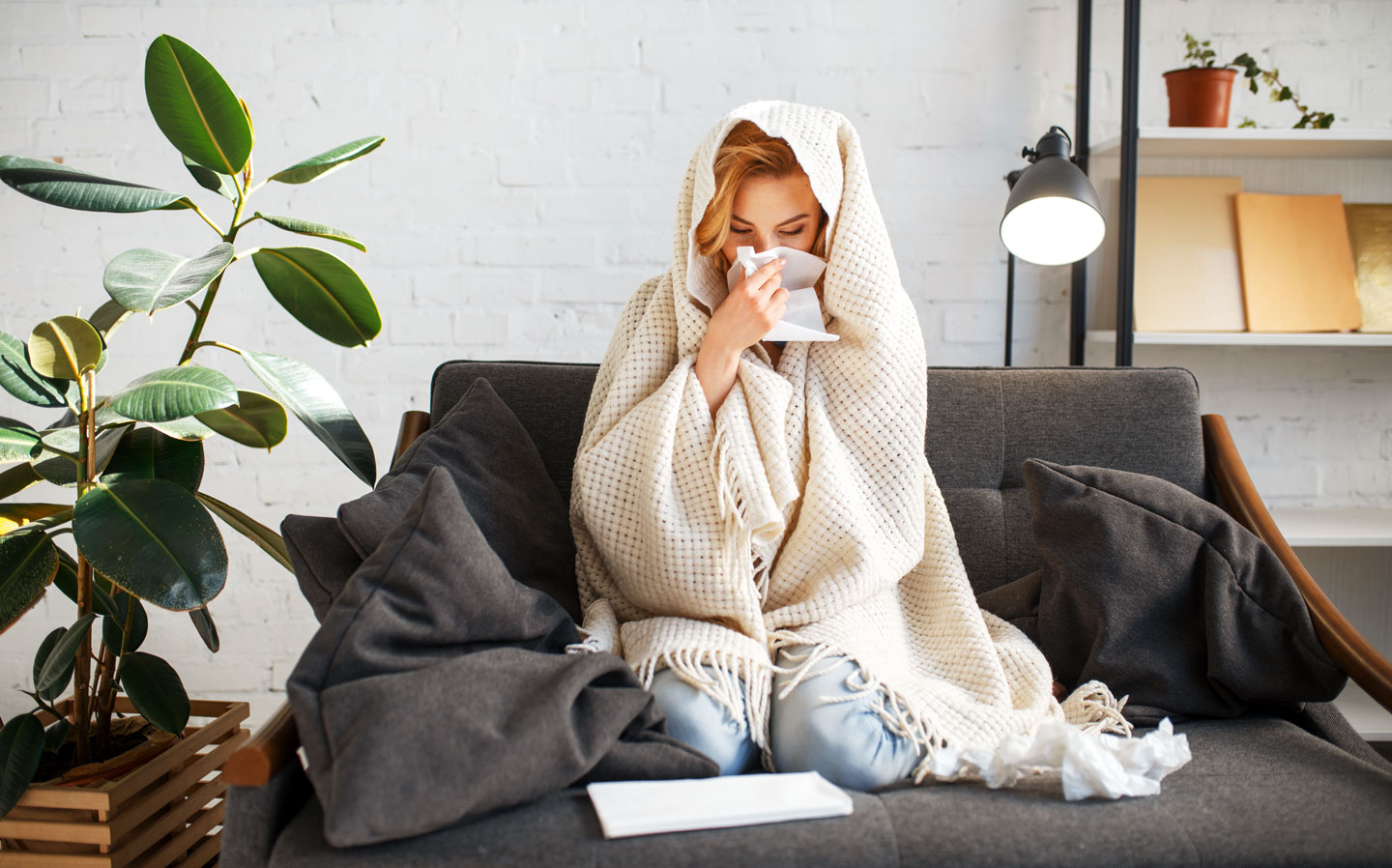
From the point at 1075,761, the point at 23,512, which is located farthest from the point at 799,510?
the point at 23,512

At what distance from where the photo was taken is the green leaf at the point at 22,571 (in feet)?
3.91

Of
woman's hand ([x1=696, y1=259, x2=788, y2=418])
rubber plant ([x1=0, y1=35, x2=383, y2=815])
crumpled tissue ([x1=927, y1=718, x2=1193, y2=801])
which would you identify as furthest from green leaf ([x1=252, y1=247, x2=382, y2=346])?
crumpled tissue ([x1=927, y1=718, x2=1193, y2=801])

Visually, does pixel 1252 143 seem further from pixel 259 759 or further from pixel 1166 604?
pixel 259 759

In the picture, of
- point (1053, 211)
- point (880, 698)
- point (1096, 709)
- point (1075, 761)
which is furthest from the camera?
point (1053, 211)

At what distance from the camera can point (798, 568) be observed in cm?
131

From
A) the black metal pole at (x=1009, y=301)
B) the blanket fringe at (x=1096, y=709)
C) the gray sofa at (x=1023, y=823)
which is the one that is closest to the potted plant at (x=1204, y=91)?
the black metal pole at (x=1009, y=301)

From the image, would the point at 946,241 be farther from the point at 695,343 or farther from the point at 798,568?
the point at 798,568

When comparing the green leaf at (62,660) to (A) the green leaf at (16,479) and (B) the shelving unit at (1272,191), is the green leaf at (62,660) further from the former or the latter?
(B) the shelving unit at (1272,191)

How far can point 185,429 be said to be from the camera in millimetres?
1299

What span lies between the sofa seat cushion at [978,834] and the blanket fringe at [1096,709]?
155 mm

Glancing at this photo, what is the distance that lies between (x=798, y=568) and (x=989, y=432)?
1.53ft

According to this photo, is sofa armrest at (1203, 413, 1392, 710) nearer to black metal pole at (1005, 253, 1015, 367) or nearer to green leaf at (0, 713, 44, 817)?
black metal pole at (1005, 253, 1015, 367)

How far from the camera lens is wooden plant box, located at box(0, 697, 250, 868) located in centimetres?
119

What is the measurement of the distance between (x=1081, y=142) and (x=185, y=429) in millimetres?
1771
